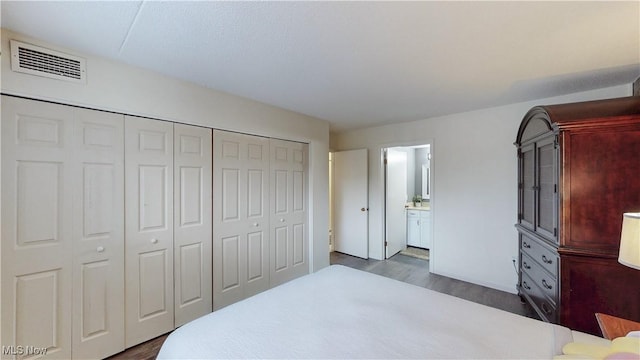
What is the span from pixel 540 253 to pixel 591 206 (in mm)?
599

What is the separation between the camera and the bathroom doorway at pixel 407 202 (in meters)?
4.33

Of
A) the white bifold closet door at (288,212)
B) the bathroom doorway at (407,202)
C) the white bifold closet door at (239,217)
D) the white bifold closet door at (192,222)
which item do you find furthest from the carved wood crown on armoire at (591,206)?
the white bifold closet door at (192,222)

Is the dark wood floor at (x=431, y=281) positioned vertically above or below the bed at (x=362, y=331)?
below

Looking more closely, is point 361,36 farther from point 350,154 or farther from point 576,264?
point 350,154

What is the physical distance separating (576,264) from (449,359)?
149cm

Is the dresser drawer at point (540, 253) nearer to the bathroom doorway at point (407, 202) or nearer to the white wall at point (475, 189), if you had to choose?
the white wall at point (475, 189)

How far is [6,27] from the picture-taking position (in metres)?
1.51

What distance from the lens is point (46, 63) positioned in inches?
65.7

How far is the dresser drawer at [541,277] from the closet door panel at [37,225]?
350cm

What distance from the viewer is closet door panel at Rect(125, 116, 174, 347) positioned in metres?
2.03

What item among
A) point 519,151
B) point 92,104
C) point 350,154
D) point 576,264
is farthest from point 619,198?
point 92,104

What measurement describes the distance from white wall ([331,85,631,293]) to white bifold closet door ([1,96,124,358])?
3.58 meters

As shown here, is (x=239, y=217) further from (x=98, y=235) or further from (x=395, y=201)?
(x=395, y=201)

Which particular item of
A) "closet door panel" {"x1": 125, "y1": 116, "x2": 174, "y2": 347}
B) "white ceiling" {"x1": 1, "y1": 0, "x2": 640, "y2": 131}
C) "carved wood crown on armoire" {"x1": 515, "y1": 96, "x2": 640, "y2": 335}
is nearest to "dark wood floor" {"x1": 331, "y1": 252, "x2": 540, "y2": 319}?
"carved wood crown on armoire" {"x1": 515, "y1": 96, "x2": 640, "y2": 335}
